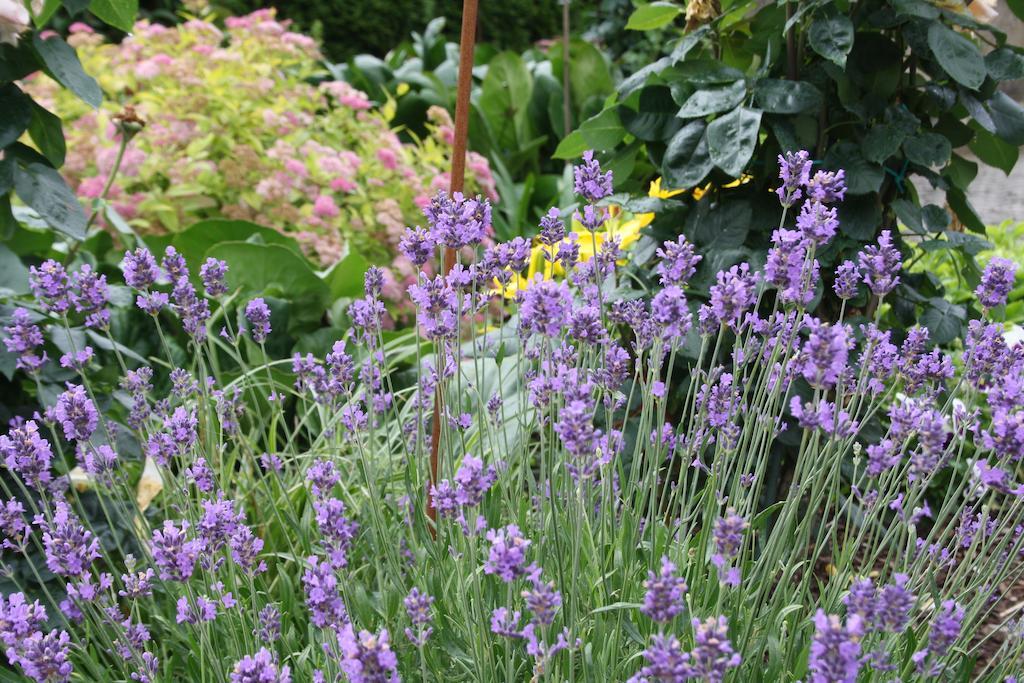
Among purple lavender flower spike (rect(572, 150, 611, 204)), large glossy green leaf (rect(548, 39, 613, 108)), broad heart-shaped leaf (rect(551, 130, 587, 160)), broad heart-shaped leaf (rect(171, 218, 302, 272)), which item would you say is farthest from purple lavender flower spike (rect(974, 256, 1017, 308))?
large glossy green leaf (rect(548, 39, 613, 108))

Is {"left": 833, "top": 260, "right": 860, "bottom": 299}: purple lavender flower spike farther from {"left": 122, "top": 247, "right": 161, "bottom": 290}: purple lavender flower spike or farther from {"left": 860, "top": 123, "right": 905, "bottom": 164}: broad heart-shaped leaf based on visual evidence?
{"left": 122, "top": 247, "right": 161, "bottom": 290}: purple lavender flower spike

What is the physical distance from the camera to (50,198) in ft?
7.23

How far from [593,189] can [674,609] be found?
0.70 meters

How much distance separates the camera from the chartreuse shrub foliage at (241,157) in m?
3.71

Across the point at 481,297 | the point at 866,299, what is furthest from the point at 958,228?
the point at 481,297

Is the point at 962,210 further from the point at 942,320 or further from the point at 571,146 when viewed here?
the point at 571,146

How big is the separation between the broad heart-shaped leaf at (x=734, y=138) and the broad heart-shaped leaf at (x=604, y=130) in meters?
0.34

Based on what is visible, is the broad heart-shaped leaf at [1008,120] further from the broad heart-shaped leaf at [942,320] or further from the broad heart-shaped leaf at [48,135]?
the broad heart-shaped leaf at [48,135]

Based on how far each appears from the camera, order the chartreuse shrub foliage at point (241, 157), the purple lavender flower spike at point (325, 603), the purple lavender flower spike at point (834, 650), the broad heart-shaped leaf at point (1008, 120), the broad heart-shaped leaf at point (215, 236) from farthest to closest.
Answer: the chartreuse shrub foliage at point (241, 157)
the broad heart-shaped leaf at point (215, 236)
the broad heart-shaped leaf at point (1008, 120)
the purple lavender flower spike at point (325, 603)
the purple lavender flower spike at point (834, 650)

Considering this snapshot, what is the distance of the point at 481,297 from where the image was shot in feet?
5.56

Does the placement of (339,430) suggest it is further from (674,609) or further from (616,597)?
(674,609)

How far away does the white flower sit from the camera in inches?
82.4

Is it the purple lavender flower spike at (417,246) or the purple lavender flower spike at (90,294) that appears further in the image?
the purple lavender flower spike at (90,294)

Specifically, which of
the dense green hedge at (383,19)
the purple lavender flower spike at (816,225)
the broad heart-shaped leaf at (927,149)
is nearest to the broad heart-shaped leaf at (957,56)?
the broad heart-shaped leaf at (927,149)
